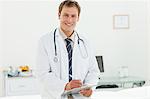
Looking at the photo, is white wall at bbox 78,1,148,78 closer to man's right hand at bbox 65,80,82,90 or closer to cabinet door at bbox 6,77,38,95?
cabinet door at bbox 6,77,38,95

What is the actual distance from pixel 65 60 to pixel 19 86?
8.20 feet

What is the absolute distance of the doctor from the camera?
203 cm

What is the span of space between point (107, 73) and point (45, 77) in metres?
3.32

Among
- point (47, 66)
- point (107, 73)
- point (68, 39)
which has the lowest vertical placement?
point (107, 73)

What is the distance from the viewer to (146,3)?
209 inches

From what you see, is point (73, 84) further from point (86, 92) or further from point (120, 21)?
point (120, 21)

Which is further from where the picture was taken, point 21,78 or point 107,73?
point 107,73

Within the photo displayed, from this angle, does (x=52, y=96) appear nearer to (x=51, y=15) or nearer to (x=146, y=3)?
(x=51, y=15)

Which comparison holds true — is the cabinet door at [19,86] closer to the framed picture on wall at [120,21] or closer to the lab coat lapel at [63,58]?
the framed picture on wall at [120,21]

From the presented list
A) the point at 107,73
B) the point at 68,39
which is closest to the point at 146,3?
the point at 107,73

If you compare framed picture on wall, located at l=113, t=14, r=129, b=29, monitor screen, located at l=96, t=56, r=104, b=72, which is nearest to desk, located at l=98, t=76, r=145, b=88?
monitor screen, located at l=96, t=56, r=104, b=72

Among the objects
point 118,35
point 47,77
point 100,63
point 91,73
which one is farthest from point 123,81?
point 47,77

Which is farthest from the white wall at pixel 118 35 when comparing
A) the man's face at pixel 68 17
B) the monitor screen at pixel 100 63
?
the man's face at pixel 68 17

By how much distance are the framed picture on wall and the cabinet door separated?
5.77ft
